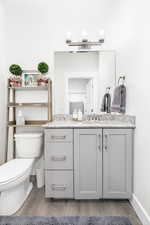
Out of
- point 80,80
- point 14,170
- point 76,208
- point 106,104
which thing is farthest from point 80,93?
point 76,208

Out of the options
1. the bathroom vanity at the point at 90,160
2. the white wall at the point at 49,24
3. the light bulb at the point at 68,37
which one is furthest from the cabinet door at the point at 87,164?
the light bulb at the point at 68,37

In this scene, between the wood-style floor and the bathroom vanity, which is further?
the bathroom vanity

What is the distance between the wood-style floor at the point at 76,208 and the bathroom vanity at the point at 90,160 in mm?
93

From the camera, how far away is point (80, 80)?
2.54 meters

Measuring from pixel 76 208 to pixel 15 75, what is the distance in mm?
1878

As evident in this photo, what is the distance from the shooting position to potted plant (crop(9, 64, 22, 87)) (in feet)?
8.07

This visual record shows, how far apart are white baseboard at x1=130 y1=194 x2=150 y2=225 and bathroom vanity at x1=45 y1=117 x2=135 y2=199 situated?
→ 0.28 feet

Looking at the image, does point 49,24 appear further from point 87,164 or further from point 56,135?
point 87,164

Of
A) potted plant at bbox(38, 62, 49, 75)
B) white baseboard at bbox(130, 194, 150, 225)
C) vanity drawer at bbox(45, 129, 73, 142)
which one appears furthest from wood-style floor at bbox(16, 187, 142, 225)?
potted plant at bbox(38, 62, 49, 75)

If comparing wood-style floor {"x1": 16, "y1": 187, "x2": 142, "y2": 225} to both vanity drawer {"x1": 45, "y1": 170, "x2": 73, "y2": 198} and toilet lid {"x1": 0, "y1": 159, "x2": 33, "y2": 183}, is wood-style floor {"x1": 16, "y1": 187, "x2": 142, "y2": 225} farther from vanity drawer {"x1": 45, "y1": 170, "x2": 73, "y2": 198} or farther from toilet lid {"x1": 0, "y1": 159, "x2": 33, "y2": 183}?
toilet lid {"x1": 0, "y1": 159, "x2": 33, "y2": 183}

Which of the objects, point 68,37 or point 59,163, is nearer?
point 59,163

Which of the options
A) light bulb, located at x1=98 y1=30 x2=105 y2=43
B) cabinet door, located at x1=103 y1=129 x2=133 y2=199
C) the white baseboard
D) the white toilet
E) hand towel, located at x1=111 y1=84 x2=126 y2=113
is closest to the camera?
the white baseboard

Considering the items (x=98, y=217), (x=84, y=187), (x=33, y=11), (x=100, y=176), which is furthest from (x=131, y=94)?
(x=33, y=11)

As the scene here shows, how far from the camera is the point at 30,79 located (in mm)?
2586
